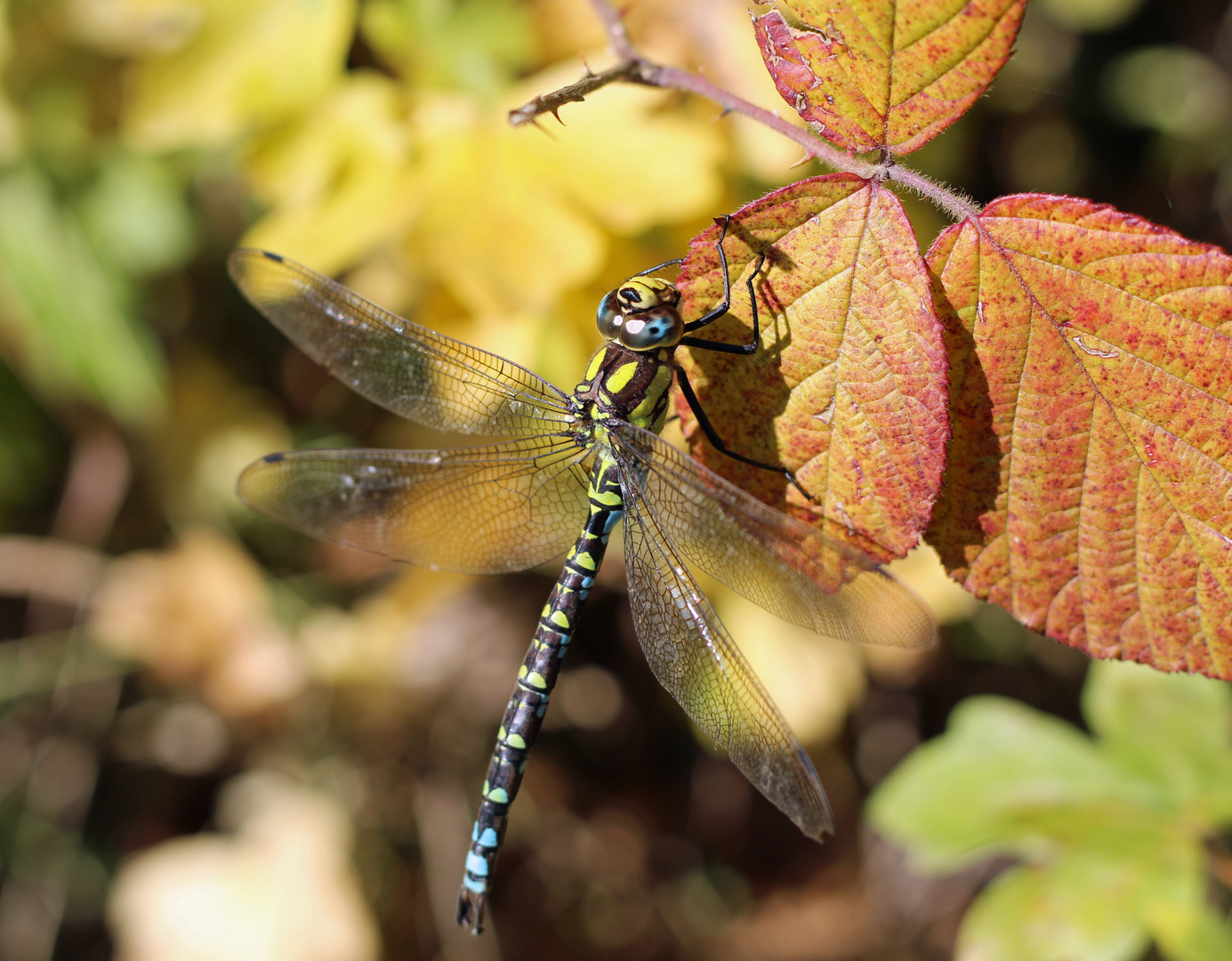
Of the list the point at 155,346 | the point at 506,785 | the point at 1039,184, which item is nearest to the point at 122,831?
the point at 155,346

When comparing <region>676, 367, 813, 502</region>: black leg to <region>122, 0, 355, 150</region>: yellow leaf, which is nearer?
<region>676, 367, 813, 502</region>: black leg

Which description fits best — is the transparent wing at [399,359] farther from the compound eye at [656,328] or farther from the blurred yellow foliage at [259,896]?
the blurred yellow foliage at [259,896]

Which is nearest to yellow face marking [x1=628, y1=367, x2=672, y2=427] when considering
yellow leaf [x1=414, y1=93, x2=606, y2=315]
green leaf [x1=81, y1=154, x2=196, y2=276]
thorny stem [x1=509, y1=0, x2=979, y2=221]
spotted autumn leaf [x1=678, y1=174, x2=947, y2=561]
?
yellow leaf [x1=414, y1=93, x2=606, y2=315]

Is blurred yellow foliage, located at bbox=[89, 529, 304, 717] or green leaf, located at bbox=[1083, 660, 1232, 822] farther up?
green leaf, located at bbox=[1083, 660, 1232, 822]

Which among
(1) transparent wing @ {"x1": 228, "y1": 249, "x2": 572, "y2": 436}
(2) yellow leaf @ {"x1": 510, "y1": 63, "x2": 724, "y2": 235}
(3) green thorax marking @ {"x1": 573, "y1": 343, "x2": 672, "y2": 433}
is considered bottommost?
(1) transparent wing @ {"x1": 228, "y1": 249, "x2": 572, "y2": 436}

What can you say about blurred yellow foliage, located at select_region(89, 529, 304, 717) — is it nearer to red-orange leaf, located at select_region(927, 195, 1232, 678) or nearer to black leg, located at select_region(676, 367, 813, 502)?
black leg, located at select_region(676, 367, 813, 502)

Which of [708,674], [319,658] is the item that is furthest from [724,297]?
[319,658]

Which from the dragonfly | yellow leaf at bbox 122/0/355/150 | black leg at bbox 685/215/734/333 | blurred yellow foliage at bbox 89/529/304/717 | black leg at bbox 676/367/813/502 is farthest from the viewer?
blurred yellow foliage at bbox 89/529/304/717

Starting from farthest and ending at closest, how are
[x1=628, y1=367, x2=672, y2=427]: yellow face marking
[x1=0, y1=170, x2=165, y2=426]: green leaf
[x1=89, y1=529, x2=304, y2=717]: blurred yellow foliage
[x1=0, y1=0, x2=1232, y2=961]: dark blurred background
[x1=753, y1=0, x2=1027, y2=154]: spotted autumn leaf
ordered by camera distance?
[x1=89, y1=529, x2=304, y2=717]: blurred yellow foliage → [x1=0, y1=0, x2=1232, y2=961]: dark blurred background → [x1=0, y1=170, x2=165, y2=426]: green leaf → [x1=628, y1=367, x2=672, y2=427]: yellow face marking → [x1=753, y1=0, x2=1027, y2=154]: spotted autumn leaf
